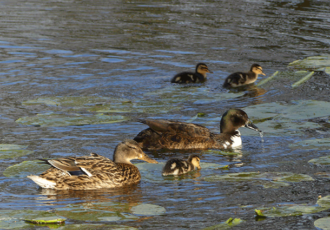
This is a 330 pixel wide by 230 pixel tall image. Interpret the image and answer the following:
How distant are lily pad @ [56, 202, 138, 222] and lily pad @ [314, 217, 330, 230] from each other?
1692mm

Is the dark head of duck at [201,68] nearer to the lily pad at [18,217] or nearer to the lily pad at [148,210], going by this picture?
the lily pad at [148,210]

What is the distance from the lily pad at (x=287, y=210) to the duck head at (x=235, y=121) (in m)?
3.12

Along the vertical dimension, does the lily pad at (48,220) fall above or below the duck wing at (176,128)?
below

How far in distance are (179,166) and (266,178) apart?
1.09m

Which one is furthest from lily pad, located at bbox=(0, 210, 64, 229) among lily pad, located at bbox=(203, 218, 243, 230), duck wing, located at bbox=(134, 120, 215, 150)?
duck wing, located at bbox=(134, 120, 215, 150)

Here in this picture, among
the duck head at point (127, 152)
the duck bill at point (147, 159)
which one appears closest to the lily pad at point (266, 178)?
the duck bill at point (147, 159)

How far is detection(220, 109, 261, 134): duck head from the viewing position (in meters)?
8.82

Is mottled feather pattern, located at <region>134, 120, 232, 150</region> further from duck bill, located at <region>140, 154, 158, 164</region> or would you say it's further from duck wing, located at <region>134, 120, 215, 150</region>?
duck bill, located at <region>140, 154, 158, 164</region>

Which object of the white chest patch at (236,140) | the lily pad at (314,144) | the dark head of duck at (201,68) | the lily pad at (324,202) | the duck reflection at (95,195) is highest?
the dark head of duck at (201,68)

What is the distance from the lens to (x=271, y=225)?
18.0 ft

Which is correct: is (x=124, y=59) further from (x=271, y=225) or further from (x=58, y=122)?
(x=271, y=225)

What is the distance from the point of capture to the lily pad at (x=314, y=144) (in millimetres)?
7961

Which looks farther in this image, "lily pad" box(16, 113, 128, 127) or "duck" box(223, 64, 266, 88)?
"duck" box(223, 64, 266, 88)

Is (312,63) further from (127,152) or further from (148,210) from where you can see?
(148,210)
